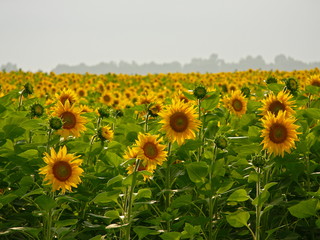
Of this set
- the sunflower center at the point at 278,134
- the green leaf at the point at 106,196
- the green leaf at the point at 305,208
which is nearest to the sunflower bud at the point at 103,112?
the green leaf at the point at 106,196

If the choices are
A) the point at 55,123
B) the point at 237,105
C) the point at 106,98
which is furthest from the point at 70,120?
the point at 106,98

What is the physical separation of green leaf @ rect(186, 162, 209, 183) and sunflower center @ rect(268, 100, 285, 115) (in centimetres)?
92

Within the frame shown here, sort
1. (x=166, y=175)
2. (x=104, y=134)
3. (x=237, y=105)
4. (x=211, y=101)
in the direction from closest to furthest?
(x=166, y=175), (x=104, y=134), (x=211, y=101), (x=237, y=105)

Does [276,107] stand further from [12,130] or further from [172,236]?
[12,130]

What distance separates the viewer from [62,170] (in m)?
4.07

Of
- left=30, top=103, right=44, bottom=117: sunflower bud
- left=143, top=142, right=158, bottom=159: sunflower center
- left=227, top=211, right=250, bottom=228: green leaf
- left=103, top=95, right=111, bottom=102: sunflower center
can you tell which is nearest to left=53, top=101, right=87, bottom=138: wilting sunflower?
left=30, top=103, right=44, bottom=117: sunflower bud

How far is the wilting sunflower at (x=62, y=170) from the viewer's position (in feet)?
13.3

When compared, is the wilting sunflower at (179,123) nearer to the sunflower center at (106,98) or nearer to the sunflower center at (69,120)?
the sunflower center at (69,120)

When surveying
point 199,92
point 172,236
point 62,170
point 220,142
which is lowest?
point 172,236

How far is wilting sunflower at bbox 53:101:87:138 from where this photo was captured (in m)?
4.75

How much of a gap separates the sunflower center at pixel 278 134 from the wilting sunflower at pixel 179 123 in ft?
2.13

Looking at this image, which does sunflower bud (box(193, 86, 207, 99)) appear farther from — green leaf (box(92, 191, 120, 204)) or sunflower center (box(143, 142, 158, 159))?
green leaf (box(92, 191, 120, 204))

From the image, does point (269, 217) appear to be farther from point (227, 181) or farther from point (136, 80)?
point (136, 80)

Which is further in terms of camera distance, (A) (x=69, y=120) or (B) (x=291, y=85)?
(B) (x=291, y=85)
